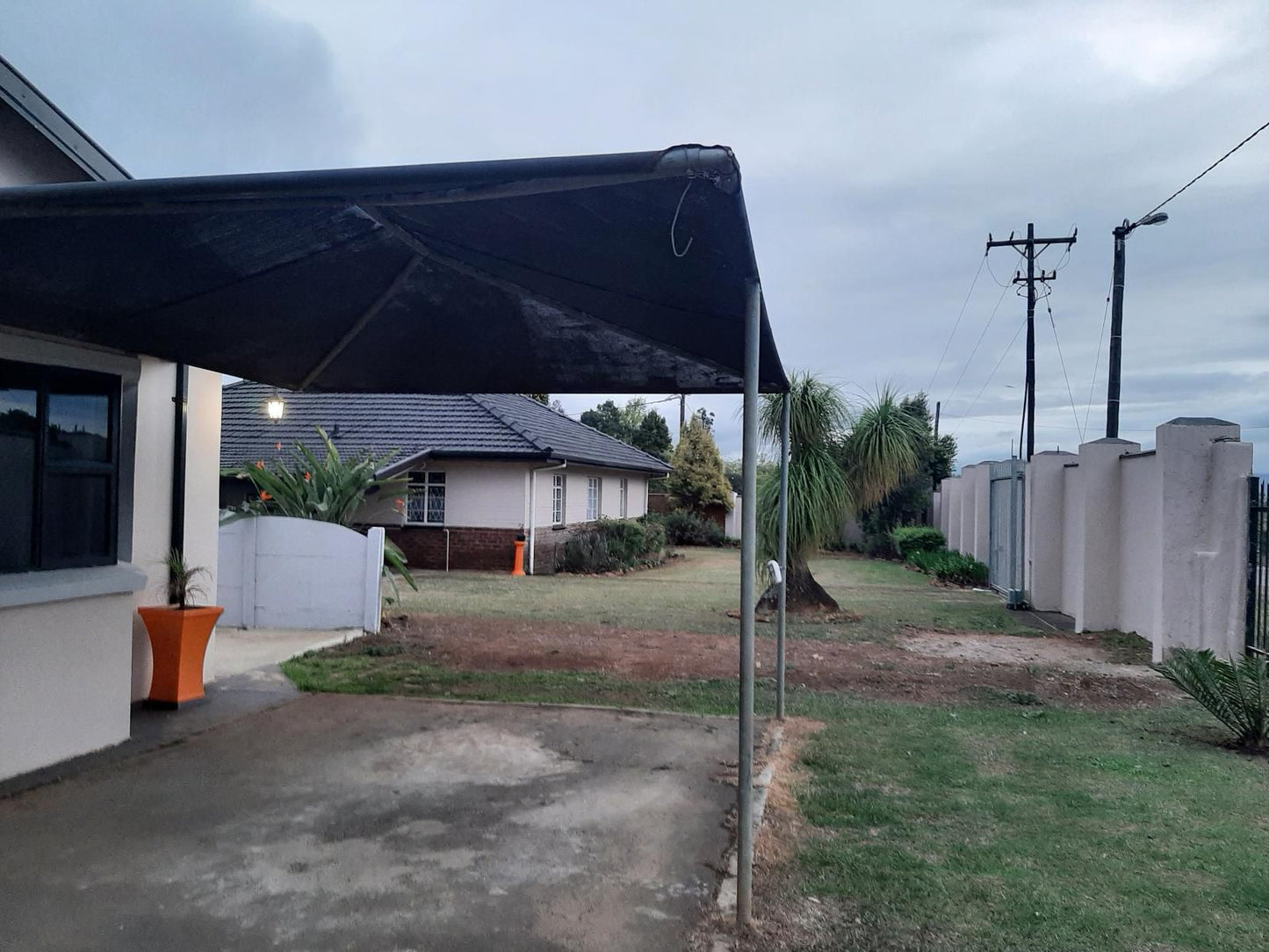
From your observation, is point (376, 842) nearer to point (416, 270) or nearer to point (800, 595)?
point (416, 270)

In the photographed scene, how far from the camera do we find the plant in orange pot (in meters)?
6.52

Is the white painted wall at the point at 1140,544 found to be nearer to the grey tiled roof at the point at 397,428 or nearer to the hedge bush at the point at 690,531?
the grey tiled roof at the point at 397,428

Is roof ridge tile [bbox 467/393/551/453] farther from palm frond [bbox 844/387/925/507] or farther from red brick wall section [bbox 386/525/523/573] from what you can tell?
palm frond [bbox 844/387/925/507]

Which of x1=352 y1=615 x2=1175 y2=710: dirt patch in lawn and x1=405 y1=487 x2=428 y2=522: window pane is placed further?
x1=405 y1=487 x2=428 y2=522: window pane

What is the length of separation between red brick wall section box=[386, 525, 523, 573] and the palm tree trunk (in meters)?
7.76

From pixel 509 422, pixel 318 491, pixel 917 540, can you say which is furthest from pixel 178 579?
pixel 917 540

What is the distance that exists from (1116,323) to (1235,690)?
41.6 ft

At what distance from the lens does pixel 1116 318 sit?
16.9 metres

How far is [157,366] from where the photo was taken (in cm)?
661

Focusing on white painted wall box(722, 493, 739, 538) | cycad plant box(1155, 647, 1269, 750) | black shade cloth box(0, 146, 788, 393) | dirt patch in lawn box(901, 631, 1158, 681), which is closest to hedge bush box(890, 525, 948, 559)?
white painted wall box(722, 493, 739, 538)

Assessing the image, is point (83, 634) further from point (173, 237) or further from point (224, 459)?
point (224, 459)

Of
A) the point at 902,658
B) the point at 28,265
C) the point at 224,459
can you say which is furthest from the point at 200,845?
the point at 224,459

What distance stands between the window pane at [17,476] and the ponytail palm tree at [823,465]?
855cm

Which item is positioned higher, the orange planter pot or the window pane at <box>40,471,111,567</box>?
the window pane at <box>40,471,111,567</box>
